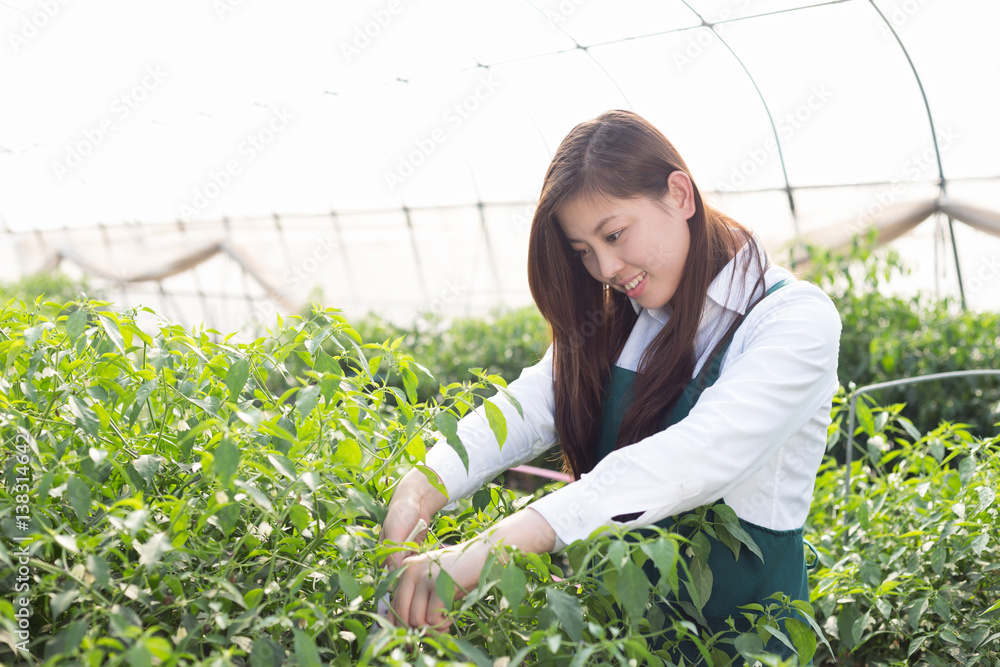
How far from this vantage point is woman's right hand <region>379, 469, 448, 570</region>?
Answer: 1.03m

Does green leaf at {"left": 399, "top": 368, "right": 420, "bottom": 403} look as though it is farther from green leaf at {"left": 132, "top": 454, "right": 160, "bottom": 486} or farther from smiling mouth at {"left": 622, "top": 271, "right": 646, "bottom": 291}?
smiling mouth at {"left": 622, "top": 271, "right": 646, "bottom": 291}

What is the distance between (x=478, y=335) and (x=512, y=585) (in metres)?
3.95

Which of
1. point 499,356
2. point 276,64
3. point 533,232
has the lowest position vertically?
point 499,356

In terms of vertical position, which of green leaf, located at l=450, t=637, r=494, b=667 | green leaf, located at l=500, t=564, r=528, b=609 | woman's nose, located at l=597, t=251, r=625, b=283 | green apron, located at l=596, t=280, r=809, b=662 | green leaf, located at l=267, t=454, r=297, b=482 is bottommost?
green apron, located at l=596, t=280, r=809, b=662

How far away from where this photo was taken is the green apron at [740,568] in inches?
47.4

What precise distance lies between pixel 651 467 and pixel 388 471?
1.25ft

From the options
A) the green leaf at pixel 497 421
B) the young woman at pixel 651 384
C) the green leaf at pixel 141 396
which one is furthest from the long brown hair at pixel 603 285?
the green leaf at pixel 141 396

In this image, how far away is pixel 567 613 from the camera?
2.55 ft

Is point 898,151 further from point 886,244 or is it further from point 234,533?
point 234,533

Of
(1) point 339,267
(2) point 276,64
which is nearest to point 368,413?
(2) point 276,64

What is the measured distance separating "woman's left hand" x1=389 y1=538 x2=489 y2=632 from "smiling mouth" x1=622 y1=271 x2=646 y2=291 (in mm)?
606

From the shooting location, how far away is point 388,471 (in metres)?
1.10

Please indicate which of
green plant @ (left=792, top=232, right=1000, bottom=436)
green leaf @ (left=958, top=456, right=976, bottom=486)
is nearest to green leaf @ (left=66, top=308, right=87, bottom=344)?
green leaf @ (left=958, top=456, right=976, bottom=486)

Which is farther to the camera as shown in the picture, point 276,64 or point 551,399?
point 276,64
